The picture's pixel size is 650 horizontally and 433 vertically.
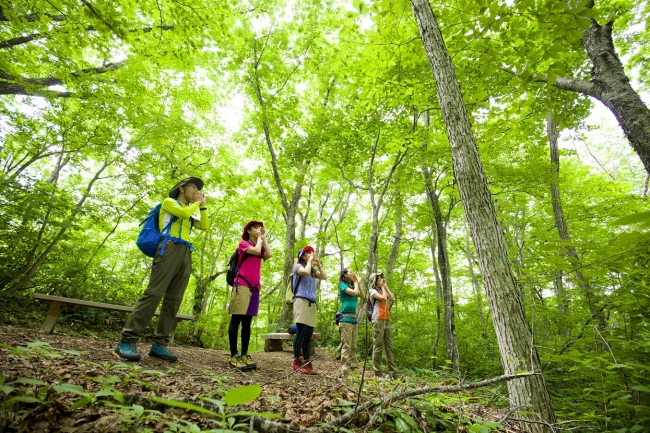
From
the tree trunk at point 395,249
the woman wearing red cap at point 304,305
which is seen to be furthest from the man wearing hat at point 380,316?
the tree trunk at point 395,249

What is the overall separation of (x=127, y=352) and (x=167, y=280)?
2.86 ft

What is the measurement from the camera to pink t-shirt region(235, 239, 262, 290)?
14.0 ft

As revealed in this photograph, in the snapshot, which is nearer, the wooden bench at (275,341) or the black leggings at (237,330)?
the black leggings at (237,330)

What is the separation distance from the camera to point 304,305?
15.0 feet

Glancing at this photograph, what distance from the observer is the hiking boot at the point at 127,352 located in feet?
10.5

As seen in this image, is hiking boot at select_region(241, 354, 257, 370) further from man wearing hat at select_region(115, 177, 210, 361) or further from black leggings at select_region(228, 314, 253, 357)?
man wearing hat at select_region(115, 177, 210, 361)

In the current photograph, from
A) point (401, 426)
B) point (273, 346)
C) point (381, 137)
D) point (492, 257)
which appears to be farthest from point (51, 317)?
point (381, 137)

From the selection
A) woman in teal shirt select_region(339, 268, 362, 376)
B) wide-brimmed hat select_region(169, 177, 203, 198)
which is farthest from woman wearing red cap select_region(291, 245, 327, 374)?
wide-brimmed hat select_region(169, 177, 203, 198)

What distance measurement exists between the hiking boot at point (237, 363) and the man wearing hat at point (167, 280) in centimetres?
83

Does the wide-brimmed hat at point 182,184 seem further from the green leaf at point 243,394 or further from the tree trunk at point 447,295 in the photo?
the tree trunk at point 447,295

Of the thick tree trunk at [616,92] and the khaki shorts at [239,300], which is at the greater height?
the thick tree trunk at [616,92]

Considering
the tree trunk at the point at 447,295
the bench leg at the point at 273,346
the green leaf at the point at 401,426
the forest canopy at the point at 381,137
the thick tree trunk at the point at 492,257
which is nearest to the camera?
the green leaf at the point at 401,426

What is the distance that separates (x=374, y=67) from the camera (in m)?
5.29

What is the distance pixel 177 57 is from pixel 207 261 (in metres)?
8.72
